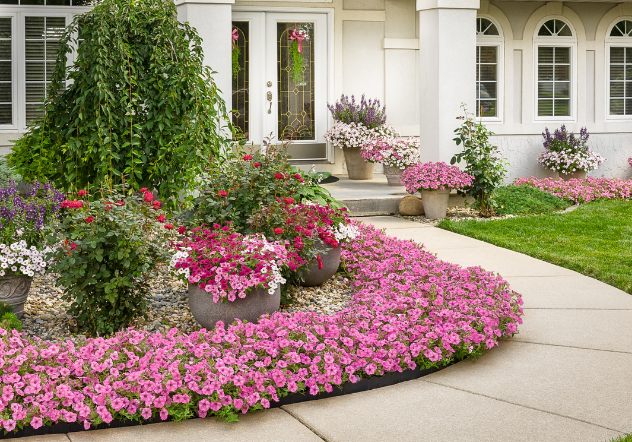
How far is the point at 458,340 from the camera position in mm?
3613

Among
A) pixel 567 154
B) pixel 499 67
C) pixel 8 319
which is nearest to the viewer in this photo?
pixel 8 319

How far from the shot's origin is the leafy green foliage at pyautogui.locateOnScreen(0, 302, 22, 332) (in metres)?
3.66

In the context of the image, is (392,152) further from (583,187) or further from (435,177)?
(583,187)

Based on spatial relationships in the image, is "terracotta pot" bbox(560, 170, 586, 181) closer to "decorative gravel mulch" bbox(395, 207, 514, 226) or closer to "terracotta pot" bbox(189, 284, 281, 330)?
"decorative gravel mulch" bbox(395, 207, 514, 226)

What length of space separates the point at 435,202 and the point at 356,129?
2114 mm

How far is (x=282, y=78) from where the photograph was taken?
407 inches

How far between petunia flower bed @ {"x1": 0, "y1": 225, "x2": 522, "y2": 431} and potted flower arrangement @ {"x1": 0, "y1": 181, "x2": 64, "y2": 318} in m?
0.62

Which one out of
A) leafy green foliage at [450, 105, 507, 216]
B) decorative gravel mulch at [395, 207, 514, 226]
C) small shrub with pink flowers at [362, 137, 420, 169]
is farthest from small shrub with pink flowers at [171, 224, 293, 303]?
small shrub with pink flowers at [362, 137, 420, 169]

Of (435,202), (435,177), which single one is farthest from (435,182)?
(435,202)

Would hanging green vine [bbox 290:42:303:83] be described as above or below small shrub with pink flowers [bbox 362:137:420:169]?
above

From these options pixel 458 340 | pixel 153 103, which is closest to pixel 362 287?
pixel 458 340

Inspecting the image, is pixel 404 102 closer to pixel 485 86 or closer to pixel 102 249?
pixel 485 86

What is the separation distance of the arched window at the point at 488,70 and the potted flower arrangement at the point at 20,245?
25.3 feet

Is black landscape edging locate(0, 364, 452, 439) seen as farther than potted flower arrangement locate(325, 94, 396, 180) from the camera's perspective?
No
